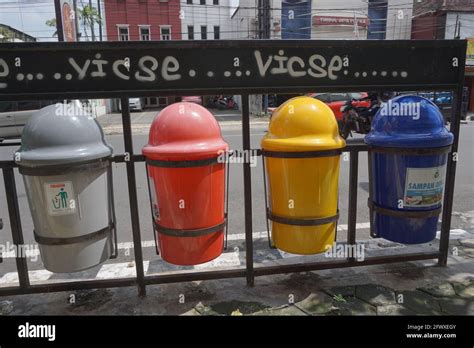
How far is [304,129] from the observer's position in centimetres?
264

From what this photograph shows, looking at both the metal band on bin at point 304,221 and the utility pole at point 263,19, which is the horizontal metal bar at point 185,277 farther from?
the utility pole at point 263,19

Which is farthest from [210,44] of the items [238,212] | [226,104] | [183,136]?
[226,104]

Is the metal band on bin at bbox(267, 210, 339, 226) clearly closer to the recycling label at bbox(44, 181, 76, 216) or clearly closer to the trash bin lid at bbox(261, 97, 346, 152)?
the trash bin lid at bbox(261, 97, 346, 152)

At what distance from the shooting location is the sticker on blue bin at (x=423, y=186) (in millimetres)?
2812

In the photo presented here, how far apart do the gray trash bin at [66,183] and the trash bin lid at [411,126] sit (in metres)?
2.08

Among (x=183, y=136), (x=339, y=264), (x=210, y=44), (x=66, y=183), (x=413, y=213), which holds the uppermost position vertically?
(x=210, y=44)

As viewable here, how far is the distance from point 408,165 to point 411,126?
30 cm

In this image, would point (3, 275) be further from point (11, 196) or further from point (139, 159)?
point (139, 159)

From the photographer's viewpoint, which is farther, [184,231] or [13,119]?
[13,119]

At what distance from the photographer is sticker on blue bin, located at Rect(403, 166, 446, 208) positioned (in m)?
2.81

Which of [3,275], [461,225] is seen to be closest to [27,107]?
[3,275]

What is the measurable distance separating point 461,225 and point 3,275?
502 centimetres

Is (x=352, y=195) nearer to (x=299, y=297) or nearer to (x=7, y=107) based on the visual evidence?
(x=299, y=297)

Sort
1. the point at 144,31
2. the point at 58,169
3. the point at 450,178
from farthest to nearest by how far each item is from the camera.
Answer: the point at 144,31, the point at 450,178, the point at 58,169
